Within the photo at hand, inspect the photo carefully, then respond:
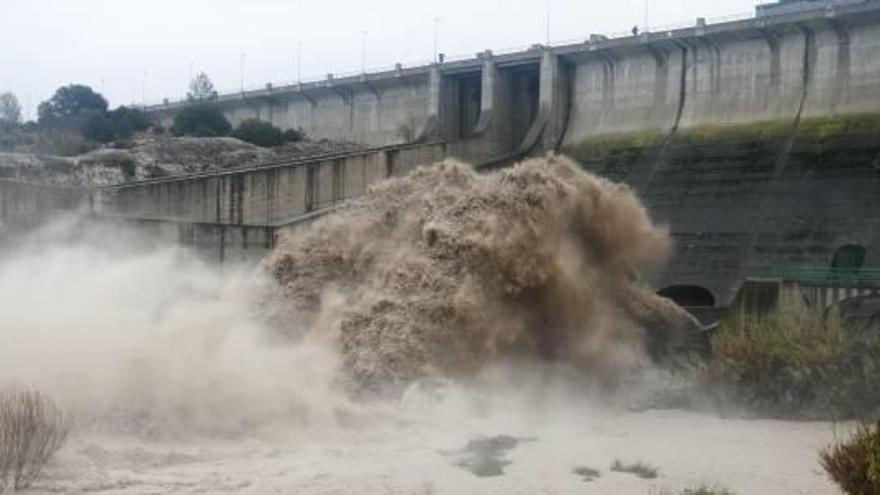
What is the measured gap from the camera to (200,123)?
54.5 meters

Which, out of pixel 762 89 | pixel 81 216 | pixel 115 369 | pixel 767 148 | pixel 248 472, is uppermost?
pixel 762 89

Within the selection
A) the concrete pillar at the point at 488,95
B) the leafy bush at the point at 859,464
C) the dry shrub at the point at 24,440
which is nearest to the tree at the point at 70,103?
the concrete pillar at the point at 488,95

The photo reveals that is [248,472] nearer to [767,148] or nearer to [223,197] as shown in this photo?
[223,197]

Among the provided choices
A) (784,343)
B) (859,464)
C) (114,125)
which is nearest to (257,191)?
(784,343)

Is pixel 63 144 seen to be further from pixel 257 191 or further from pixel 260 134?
pixel 257 191

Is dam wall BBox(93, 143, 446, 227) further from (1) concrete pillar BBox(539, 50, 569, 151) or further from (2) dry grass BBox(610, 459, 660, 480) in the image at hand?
(2) dry grass BBox(610, 459, 660, 480)

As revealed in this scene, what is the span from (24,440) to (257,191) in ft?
74.8

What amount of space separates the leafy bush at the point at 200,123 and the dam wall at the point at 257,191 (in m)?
15.7

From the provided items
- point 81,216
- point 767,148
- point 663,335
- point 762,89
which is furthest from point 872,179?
point 81,216

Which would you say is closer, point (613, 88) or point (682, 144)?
point (682, 144)

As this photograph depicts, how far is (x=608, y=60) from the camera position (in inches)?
1646

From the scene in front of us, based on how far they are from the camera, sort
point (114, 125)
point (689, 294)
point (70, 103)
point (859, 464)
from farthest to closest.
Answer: point (70, 103) → point (114, 125) → point (689, 294) → point (859, 464)

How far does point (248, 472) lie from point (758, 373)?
1116cm

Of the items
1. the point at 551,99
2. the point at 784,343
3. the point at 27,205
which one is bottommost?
the point at 784,343
